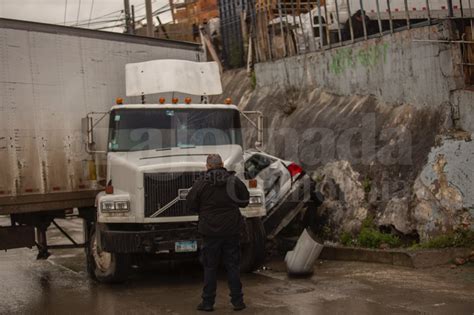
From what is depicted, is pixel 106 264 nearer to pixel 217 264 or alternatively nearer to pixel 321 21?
pixel 217 264

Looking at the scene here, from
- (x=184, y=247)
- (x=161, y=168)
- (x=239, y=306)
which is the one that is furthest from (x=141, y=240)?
(x=239, y=306)

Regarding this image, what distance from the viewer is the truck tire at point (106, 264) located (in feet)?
34.9

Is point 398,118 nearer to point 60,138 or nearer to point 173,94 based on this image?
point 173,94

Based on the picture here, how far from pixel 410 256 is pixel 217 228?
147 inches

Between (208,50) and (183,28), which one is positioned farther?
(183,28)

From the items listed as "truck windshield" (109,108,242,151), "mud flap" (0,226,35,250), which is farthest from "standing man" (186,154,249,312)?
"mud flap" (0,226,35,250)

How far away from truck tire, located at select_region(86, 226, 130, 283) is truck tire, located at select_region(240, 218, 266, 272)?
1820mm

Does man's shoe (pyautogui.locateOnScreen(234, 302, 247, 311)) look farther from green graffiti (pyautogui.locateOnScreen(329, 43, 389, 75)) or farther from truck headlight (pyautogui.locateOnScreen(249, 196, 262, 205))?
green graffiti (pyautogui.locateOnScreen(329, 43, 389, 75))

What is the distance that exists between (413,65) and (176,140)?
480cm

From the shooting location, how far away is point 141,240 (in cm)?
1015

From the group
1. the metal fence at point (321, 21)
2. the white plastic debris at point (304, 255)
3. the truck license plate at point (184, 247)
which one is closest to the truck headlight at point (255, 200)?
the white plastic debris at point (304, 255)

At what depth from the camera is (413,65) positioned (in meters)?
13.1

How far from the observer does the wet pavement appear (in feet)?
28.2

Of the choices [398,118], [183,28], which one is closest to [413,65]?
[398,118]
